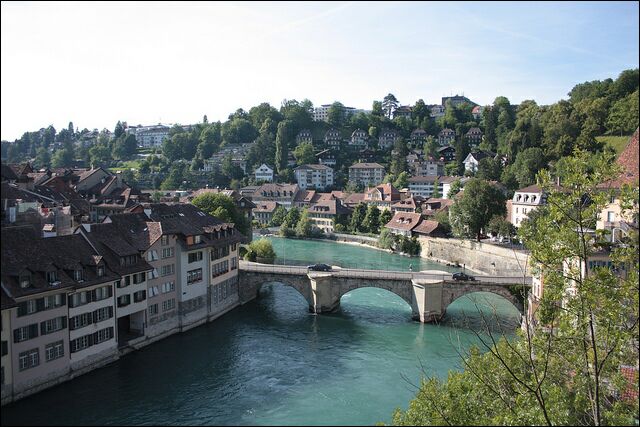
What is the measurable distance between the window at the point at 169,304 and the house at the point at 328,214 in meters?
31.2

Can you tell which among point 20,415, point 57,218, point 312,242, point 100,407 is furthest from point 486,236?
point 20,415

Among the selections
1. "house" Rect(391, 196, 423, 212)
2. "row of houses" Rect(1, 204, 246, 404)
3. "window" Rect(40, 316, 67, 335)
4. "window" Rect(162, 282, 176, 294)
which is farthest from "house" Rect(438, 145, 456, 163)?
"window" Rect(40, 316, 67, 335)

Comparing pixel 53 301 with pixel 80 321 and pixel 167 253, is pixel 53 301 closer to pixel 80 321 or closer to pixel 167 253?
pixel 80 321

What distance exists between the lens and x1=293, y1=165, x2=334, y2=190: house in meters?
72.9

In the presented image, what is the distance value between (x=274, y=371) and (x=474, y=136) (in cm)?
6818

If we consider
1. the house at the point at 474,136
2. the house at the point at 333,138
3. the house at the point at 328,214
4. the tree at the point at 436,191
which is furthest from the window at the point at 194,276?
the house at the point at 333,138

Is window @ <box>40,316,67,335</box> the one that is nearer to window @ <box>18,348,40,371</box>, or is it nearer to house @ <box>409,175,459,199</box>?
window @ <box>18,348,40,371</box>

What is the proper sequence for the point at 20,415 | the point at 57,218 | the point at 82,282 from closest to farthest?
the point at 20,415 → the point at 82,282 → the point at 57,218

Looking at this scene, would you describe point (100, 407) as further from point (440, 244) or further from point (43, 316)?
point (440, 244)

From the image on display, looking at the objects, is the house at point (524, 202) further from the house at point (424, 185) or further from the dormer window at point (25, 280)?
the dormer window at point (25, 280)

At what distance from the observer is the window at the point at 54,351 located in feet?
53.0

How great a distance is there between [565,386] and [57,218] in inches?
748

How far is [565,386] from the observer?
32.7 ft

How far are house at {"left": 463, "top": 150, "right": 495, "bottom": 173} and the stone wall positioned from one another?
26.9 metres
